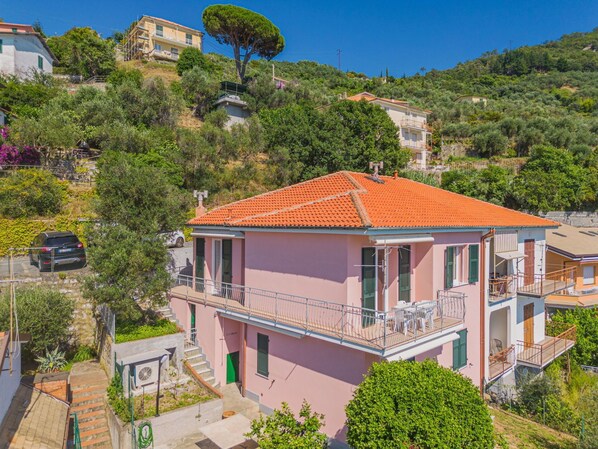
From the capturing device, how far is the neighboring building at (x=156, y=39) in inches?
2714

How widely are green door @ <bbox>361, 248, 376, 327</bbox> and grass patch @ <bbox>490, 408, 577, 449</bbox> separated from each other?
6.64 meters

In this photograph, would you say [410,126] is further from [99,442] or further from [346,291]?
[99,442]

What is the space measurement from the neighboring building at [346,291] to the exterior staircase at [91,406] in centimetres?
424

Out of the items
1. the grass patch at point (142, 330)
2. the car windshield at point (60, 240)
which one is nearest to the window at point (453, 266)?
the grass patch at point (142, 330)

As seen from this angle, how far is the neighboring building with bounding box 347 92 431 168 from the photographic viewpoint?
5997 cm

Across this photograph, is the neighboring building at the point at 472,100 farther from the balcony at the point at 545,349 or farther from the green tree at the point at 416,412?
the green tree at the point at 416,412

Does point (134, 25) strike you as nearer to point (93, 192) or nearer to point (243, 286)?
point (93, 192)

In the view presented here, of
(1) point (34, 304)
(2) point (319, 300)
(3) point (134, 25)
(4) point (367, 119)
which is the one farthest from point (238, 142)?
(3) point (134, 25)

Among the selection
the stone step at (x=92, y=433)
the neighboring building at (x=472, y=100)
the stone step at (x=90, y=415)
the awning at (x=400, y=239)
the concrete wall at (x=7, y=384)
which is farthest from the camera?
the neighboring building at (x=472, y=100)

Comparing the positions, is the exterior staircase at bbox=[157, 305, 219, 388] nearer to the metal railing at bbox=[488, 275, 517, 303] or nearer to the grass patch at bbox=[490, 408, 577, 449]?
the grass patch at bbox=[490, 408, 577, 449]

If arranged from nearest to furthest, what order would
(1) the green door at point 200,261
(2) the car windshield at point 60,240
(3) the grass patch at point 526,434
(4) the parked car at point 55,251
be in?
(3) the grass patch at point 526,434 < (4) the parked car at point 55,251 < (1) the green door at point 200,261 < (2) the car windshield at point 60,240

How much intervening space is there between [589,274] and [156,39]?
254 feet

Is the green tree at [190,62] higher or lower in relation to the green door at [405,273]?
higher

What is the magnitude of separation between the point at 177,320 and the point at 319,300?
31.8 feet
